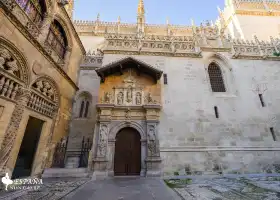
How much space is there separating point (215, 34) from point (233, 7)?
13368 millimetres

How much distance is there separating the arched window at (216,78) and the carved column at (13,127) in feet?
37.6

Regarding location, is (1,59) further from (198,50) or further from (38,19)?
(198,50)

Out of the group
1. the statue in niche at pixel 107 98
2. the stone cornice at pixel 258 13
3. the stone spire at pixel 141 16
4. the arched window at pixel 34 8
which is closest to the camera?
the arched window at pixel 34 8

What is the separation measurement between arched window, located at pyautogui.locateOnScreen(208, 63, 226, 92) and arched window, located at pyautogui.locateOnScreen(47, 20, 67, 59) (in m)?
11.3

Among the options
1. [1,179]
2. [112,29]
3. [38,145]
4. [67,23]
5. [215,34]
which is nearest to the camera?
[1,179]

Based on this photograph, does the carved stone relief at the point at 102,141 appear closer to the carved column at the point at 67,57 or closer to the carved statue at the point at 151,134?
the carved statue at the point at 151,134

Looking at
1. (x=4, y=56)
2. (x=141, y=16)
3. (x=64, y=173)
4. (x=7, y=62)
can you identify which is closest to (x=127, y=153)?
(x=64, y=173)

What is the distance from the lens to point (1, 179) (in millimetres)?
4773

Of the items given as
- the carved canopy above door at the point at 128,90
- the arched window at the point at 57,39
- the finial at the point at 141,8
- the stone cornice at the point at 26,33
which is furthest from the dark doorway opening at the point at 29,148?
the finial at the point at 141,8

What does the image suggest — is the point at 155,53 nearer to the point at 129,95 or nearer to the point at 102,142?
the point at 129,95

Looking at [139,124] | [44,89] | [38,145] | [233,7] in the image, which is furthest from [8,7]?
[233,7]

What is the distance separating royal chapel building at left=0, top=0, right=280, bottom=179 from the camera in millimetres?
6066

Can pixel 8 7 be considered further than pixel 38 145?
No

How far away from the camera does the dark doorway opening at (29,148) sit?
270 inches
